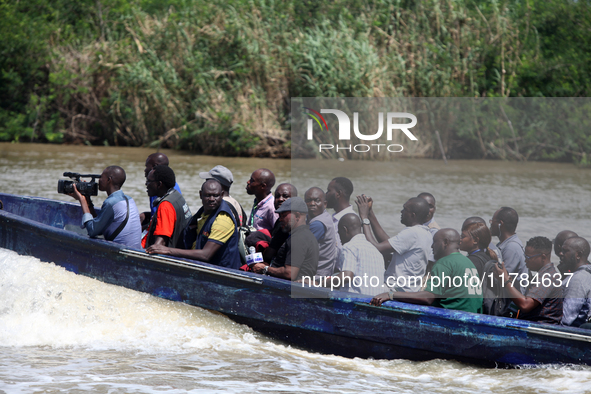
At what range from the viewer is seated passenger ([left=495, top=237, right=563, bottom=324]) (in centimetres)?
384

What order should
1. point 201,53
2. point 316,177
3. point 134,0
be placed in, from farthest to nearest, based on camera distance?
point 134,0
point 201,53
point 316,177

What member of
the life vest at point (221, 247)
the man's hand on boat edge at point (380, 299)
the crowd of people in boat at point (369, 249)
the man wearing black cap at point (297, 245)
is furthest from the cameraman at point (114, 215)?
the man's hand on boat edge at point (380, 299)

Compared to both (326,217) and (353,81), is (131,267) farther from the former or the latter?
(353,81)

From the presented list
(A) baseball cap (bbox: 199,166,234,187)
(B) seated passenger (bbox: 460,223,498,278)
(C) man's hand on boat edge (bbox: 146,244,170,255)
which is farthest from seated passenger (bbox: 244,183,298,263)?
(B) seated passenger (bbox: 460,223,498,278)

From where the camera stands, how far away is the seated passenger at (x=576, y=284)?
376 centimetres

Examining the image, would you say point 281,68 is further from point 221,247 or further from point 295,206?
point 295,206

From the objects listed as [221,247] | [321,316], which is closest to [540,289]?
[321,316]

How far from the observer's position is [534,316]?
3926 millimetres

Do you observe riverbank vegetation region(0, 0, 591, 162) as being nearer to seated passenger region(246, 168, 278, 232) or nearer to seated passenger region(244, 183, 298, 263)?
seated passenger region(246, 168, 278, 232)

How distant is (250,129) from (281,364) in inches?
482

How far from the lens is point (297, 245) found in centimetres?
417

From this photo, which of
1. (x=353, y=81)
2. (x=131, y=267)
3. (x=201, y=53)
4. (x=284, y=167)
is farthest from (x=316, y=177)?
(x=131, y=267)

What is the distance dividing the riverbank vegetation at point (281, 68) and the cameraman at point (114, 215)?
34.9 ft

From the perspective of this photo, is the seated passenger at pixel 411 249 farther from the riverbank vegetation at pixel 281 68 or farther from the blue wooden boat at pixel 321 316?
the riverbank vegetation at pixel 281 68
